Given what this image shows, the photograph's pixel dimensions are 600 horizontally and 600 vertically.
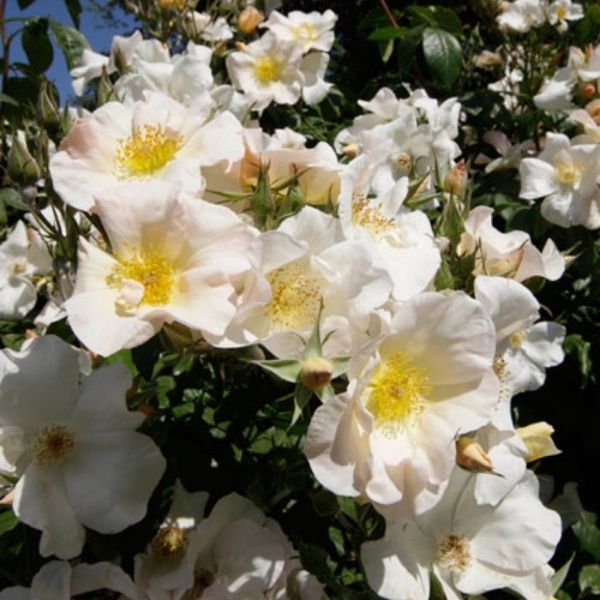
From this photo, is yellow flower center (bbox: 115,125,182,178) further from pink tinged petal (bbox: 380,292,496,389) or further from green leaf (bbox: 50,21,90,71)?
green leaf (bbox: 50,21,90,71)

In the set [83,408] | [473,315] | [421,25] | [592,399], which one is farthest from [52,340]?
[421,25]

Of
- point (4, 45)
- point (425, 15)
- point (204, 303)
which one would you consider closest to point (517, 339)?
point (204, 303)

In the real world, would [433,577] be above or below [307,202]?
below

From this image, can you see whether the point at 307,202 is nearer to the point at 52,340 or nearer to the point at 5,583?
the point at 52,340

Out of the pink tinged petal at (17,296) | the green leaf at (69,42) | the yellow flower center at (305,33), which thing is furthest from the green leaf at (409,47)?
the pink tinged petal at (17,296)

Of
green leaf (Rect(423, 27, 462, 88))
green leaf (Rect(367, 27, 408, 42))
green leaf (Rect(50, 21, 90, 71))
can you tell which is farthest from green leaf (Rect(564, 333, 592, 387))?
green leaf (Rect(50, 21, 90, 71))

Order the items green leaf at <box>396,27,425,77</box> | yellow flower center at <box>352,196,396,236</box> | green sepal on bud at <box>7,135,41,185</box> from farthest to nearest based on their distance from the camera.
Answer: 1. green leaf at <box>396,27,425,77</box>
2. green sepal on bud at <box>7,135,41,185</box>
3. yellow flower center at <box>352,196,396,236</box>

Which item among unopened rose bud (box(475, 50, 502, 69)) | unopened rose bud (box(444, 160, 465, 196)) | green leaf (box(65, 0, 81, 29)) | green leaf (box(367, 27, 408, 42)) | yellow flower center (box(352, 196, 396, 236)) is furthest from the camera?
unopened rose bud (box(475, 50, 502, 69))

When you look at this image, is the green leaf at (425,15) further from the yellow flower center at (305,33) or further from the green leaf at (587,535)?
the green leaf at (587,535)
